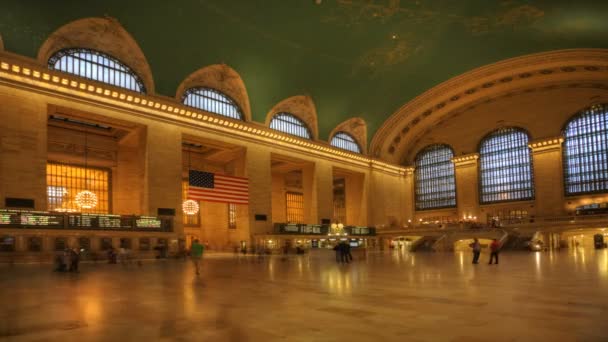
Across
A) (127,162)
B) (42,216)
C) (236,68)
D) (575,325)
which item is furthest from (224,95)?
(575,325)

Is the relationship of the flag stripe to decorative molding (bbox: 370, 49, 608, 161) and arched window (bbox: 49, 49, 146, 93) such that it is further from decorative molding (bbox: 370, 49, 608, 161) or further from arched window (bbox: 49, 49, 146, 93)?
decorative molding (bbox: 370, 49, 608, 161)

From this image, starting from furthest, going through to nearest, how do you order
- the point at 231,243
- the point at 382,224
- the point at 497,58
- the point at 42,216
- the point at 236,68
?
the point at 382,224
the point at 497,58
the point at 231,243
the point at 236,68
the point at 42,216

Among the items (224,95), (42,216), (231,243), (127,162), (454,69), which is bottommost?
(231,243)

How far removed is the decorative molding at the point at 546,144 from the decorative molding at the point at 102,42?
3127 cm

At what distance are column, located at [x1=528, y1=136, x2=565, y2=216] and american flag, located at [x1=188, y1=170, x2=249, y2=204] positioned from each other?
25331 millimetres

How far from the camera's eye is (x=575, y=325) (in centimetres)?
445

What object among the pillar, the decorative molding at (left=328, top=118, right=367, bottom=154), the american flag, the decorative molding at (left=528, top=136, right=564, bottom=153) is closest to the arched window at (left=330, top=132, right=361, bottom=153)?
the decorative molding at (left=328, top=118, right=367, bottom=154)

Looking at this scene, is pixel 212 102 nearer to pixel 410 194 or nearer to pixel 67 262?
pixel 67 262

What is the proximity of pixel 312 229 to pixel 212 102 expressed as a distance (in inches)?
452

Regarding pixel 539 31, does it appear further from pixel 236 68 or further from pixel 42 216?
pixel 42 216

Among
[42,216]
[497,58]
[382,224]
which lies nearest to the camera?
[42,216]

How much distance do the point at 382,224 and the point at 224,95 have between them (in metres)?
19.7

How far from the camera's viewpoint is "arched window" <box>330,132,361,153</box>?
127 feet

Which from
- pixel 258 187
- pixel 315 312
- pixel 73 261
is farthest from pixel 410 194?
pixel 315 312
